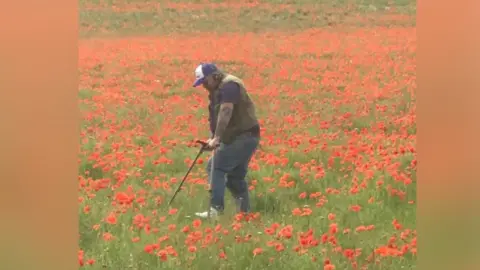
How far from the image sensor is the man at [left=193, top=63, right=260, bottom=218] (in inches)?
190

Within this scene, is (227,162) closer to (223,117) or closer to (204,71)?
(223,117)

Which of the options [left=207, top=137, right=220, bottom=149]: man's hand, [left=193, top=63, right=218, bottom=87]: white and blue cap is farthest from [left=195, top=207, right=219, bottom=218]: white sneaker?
[left=193, top=63, right=218, bottom=87]: white and blue cap

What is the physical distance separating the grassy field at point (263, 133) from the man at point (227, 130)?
24 cm

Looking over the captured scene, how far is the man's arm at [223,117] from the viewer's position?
15.7 ft

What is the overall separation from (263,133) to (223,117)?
2.32 m

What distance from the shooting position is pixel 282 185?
5223 mm

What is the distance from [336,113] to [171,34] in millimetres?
5962

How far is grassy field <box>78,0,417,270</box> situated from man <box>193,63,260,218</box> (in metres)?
0.24

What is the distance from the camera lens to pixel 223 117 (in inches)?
188
